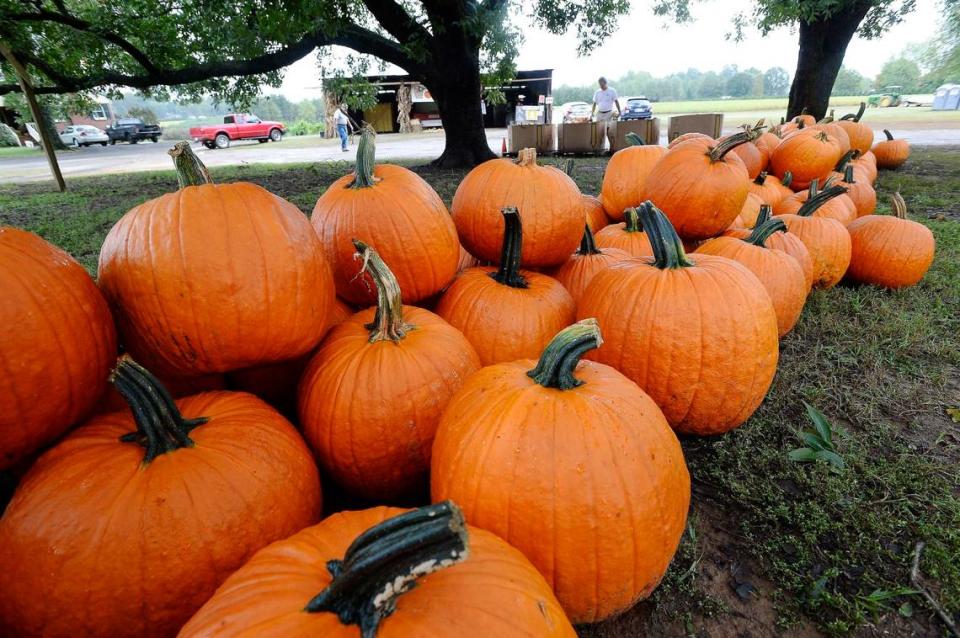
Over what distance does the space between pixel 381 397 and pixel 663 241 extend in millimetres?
1340

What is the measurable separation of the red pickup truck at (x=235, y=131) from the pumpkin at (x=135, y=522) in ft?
110

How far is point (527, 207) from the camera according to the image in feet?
7.90

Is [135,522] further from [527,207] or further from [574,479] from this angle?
[527,207]

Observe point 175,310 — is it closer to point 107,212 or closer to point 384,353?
point 384,353

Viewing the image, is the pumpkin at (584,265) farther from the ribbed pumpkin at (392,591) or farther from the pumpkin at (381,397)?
the ribbed pumpkin at (392,591)

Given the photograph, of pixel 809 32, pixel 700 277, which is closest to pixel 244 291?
pixel 700 277

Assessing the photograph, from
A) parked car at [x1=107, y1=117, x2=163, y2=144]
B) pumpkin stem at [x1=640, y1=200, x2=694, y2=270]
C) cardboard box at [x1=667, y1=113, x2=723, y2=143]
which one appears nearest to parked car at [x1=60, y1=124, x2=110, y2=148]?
parked car at [x1=107, y1=117, x2=163, y2=144]

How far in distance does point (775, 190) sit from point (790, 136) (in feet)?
3.60

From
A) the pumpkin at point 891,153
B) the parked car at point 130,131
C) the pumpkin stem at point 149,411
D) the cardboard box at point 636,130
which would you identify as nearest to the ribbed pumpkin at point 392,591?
the pumpkin stem at point 149,411

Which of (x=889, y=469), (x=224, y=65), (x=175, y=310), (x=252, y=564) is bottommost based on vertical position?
(x=889, y=469)

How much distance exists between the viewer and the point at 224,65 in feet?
30.7

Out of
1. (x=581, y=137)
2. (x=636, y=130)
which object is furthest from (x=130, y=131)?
(x=636, y=130)

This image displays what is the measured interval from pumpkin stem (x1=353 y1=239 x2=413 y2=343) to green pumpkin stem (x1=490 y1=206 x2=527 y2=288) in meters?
0.62

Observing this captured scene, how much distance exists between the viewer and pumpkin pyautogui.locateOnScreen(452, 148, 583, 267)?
2.42 m
